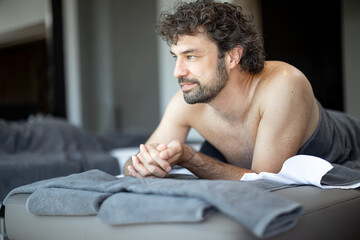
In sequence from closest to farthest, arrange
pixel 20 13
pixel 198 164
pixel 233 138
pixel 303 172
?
pixel 303 172 < pixel 198 164 < pixel 233 138 < pixel 20 13

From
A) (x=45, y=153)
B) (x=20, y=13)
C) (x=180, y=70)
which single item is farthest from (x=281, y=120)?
(x=20, y=13)

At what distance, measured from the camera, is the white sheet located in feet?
4.71

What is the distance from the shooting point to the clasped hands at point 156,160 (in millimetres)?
1513

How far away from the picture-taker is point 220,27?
1780 mm

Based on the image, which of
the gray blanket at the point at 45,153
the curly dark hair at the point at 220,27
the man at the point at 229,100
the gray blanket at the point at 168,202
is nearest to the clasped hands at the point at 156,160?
the man at the point at 229,100

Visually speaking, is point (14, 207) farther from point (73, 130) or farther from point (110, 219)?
point (73, 130)

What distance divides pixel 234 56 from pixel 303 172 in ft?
1.95

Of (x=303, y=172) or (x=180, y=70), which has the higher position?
(x=180, y=70)

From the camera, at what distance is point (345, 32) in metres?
5.41

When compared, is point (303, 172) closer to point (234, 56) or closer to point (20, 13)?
point (234, 56)

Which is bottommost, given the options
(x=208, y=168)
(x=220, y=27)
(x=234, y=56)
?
(x=208, y=168)

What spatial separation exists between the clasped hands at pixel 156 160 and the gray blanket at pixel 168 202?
0.63 ft

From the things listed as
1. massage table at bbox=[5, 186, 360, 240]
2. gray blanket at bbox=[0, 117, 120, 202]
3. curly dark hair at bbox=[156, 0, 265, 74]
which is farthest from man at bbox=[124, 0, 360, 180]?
gray blanket at bbox=[0, 117, 120, 202]

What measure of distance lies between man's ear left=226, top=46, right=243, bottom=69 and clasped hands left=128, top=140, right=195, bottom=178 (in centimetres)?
44
